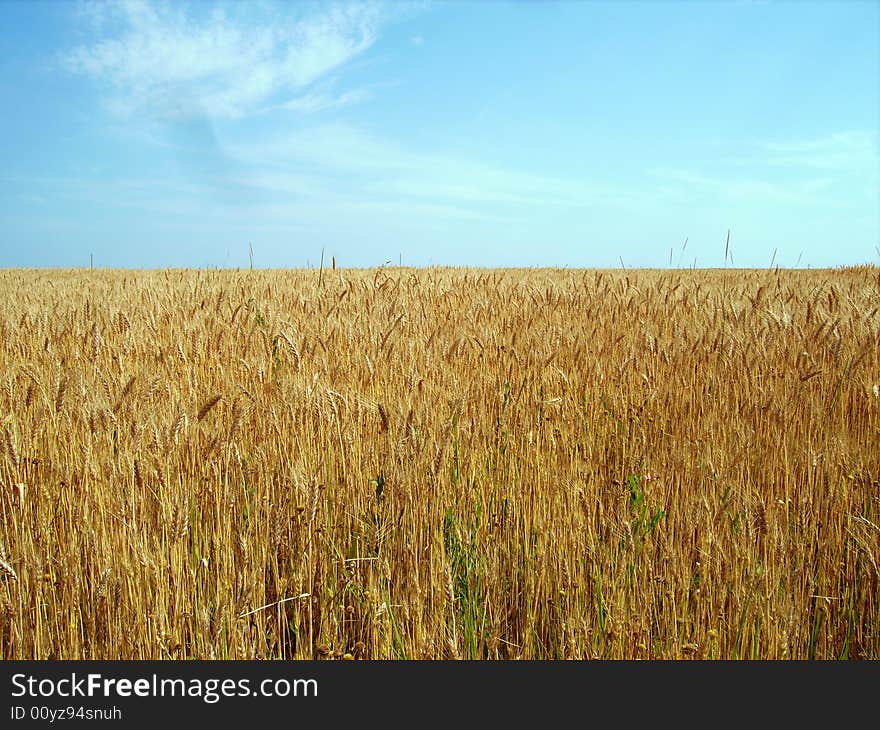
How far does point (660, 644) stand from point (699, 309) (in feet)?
14.0

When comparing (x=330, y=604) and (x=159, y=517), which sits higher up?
(x=159, y=517)

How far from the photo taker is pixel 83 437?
2.25 m

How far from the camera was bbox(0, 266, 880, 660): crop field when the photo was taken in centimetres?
150

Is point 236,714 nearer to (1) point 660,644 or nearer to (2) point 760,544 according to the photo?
(1) point 660,644

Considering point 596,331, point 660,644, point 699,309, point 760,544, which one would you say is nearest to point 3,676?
point 660,644

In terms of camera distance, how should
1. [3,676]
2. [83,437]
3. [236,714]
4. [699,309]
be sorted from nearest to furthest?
[236,714] < [3,676] < [83,437] < [699,309]

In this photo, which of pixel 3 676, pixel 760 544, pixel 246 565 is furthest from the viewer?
pixel 760 544

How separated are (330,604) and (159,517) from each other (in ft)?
2.04

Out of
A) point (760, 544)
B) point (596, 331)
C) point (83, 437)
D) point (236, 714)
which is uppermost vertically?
point (596, 331)

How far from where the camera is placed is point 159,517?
1.84 meters

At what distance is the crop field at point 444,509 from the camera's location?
150cm

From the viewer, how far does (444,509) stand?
1.89 metres

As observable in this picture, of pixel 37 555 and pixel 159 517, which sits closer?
pixel 37 555

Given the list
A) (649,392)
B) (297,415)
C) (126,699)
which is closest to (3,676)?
(126,699)
